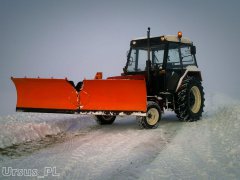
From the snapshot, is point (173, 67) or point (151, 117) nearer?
point (151, 117)

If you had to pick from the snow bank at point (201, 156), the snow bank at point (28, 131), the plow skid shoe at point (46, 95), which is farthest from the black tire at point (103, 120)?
the snow bank at point (201, 156)

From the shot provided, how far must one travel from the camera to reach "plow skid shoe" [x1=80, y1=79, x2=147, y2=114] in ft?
24.0

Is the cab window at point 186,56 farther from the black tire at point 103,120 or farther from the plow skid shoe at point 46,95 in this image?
the plow skid shoe at point 46,95

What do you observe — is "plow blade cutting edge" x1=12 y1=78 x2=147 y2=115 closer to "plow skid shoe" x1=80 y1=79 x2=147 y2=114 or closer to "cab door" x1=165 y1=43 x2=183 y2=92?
"plow skid shoe" x1=80 y1=79 x2=147 y2=114

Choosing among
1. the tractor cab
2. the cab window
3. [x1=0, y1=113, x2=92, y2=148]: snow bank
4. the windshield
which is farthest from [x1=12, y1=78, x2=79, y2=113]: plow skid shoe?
the cab window

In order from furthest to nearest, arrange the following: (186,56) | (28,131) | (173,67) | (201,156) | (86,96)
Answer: (186,56), (173,67), (86,96), (28,131), (201,156)

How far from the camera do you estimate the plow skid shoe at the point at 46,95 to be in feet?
24.9

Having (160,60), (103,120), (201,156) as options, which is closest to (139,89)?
(160,60)

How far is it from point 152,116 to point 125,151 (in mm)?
2447

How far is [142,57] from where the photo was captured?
9.04 meters

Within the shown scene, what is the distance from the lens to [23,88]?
790 cm

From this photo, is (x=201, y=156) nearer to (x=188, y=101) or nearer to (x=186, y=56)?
(x=188, y=101)

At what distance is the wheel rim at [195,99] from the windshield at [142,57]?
4.43 feet

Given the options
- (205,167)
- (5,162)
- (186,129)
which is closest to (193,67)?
(186,129)
